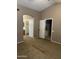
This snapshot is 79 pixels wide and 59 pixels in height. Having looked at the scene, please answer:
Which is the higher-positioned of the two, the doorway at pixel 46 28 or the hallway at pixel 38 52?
the doorway at pixel 46 28

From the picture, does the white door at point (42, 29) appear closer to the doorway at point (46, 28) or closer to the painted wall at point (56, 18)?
the doorway at point (46, 28)

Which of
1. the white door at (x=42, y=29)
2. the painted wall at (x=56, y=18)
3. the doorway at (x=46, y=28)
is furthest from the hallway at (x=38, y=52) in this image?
the white door at (x=42, y=29)

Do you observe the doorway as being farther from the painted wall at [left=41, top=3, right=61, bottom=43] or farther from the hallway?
the hallway

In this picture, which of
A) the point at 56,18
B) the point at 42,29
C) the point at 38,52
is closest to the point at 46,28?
the point at 42,29

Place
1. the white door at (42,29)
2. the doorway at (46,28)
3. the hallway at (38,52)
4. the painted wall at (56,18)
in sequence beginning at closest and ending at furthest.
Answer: the hallway at (38,52), the painted wall at (56,18), the doorway at (46,28), the white door at (42,29)

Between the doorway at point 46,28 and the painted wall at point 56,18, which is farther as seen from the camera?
the doorway at point 46,28

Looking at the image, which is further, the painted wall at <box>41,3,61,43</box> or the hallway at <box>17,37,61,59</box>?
the painted wall at <box>41,3,61,43</box>

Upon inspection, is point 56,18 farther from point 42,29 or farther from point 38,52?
point 38,52

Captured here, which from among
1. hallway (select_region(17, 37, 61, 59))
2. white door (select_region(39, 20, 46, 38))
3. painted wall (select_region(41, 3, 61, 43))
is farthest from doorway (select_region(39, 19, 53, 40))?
hallway (select_region(17, 37, 61, 59))

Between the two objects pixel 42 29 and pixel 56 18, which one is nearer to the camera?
pixel 56 18

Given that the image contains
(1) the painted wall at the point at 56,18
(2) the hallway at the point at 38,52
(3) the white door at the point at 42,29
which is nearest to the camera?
(2) the hallway at the point at 38,52
